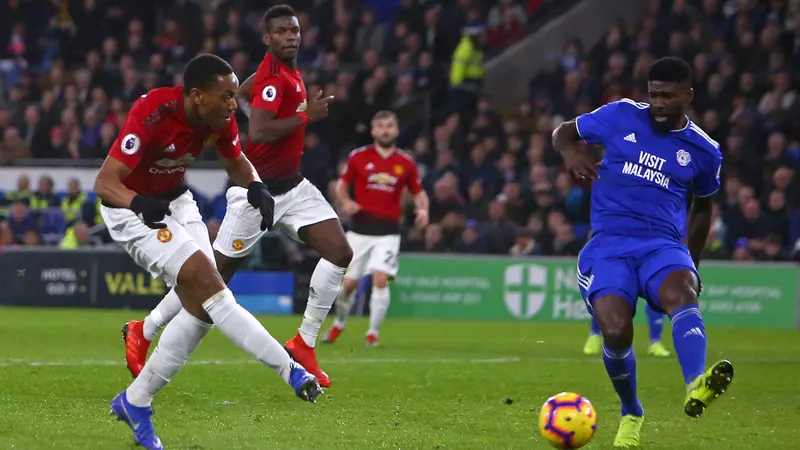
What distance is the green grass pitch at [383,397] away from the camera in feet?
24.5

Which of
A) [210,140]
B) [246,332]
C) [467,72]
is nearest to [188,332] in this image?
[246,332]

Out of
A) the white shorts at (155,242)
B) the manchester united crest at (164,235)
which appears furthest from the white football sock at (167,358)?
the manchester united crest at (164,235)

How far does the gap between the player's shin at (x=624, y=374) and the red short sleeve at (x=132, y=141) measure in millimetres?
2809

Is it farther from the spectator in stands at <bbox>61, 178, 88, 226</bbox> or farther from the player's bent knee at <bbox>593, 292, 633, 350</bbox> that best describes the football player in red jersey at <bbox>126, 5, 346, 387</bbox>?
the spectator in stands at <bbox>61, 178, 88, 226</bbox>

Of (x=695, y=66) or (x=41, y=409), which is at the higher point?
(x=695, y=66)

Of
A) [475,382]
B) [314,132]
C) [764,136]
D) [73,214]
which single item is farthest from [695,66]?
[475,382]

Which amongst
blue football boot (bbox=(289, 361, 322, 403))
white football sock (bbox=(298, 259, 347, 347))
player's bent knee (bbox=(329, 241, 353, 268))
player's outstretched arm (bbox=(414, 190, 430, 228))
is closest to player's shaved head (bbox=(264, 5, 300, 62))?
player's bent knee (bbox=(329, 241, 353, 268))

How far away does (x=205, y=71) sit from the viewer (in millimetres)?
7180

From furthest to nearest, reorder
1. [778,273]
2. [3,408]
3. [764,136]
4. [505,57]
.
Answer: [505,57]
[764,136]
[778,273]
[3,408]

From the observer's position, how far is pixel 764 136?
831 inches

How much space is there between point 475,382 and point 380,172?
5.07 meters

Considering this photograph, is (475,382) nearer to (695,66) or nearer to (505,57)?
(695,66)

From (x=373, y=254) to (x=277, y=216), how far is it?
194 inches

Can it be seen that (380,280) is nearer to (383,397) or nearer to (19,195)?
(383,397)
